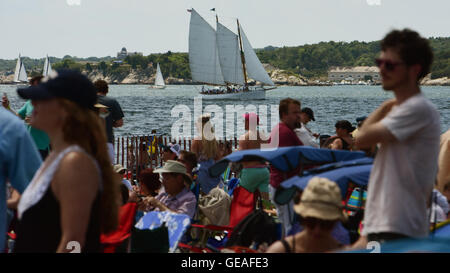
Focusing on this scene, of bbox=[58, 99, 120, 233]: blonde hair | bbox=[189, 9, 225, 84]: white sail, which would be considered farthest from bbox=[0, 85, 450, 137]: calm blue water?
bbox=[58, 99, 120, 233]: blonde hair

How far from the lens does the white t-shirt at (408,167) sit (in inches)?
109

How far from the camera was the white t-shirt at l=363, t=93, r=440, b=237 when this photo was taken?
109 inches

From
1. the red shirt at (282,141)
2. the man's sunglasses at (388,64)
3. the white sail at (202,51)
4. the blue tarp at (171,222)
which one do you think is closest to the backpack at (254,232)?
the blue tarp at (171,222)

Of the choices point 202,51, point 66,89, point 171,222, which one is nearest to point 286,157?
point 171,222

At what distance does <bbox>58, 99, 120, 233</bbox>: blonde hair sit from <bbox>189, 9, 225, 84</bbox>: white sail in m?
69.3

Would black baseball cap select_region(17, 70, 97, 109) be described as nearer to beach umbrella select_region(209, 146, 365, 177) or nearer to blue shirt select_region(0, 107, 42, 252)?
blue shirt select_region(0, 107, 42, 252)

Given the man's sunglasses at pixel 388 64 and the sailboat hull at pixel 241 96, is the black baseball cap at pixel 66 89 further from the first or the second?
the sailboat hull at pixel 241 96

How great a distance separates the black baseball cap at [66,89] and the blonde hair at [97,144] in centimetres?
3

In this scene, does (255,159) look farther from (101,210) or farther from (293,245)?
(101,210)

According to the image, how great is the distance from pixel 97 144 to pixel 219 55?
74849mm

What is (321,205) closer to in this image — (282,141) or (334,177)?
(334,177)

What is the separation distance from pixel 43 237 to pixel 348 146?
6.13 metres

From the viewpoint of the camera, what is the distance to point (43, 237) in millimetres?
2428

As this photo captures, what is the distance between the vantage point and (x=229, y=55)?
255ft
